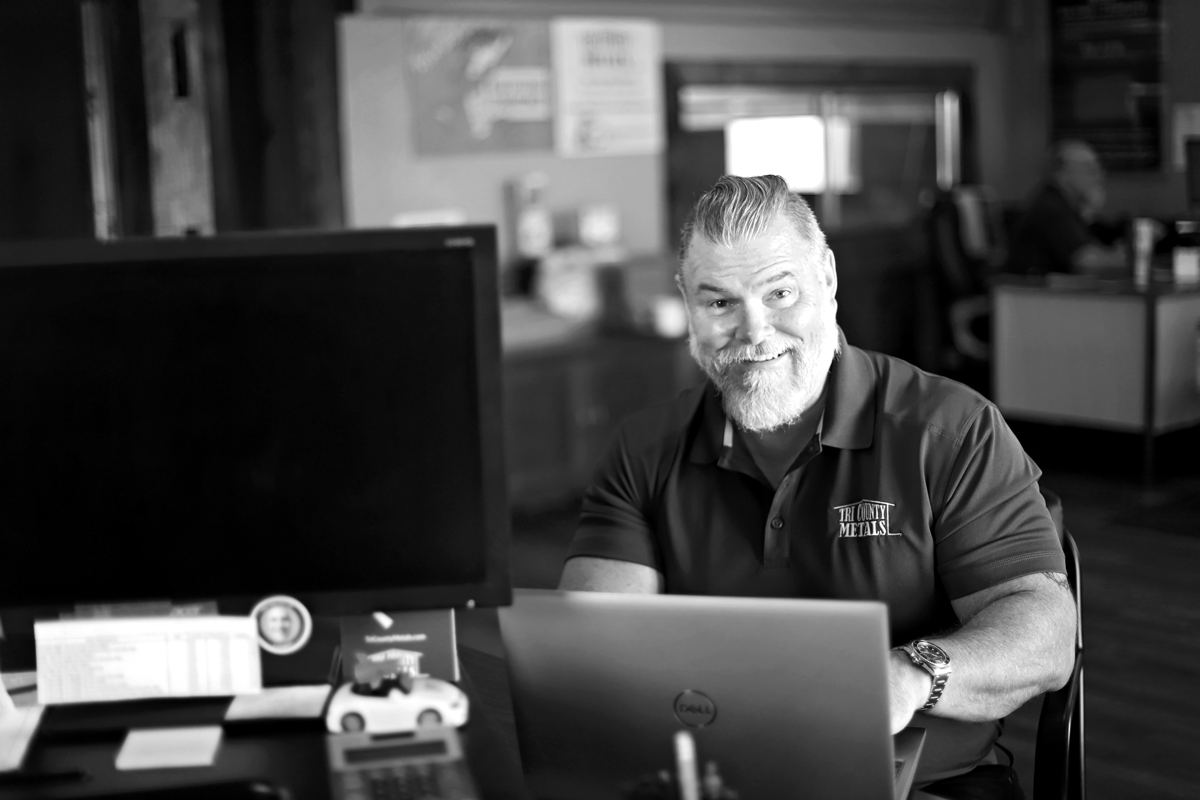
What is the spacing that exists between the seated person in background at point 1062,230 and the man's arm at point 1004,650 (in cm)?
538

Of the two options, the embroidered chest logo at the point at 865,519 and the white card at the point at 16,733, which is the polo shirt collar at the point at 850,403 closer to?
the embroidered chest logo at the point at 865,519

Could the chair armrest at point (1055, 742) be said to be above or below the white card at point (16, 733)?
below

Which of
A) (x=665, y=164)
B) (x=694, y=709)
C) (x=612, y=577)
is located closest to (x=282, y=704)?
(x=694, y=709)

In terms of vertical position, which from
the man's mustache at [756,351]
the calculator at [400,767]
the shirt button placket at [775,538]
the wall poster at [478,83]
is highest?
the wall poster at [478,83]

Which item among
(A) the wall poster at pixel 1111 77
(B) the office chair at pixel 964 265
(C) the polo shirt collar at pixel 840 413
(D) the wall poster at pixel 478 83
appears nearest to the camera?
(C) the polo shirt collar at pixel 840 413

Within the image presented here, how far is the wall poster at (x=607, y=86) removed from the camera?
19.6 feet

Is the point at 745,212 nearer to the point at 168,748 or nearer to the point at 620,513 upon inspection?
the point at 620,513

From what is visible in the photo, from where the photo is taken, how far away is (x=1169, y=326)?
5.74 meters

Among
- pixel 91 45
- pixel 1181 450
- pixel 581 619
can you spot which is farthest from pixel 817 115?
pixel 581 619

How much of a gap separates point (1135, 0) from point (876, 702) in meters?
8.46

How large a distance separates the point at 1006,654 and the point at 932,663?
128mm

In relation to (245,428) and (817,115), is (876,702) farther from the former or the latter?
(817,115)

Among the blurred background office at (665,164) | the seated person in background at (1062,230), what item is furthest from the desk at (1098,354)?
the seated person in background at (1062,230)

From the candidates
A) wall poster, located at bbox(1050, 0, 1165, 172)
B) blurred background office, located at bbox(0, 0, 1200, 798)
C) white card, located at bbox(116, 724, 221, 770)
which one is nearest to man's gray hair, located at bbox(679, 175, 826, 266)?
white card, located at bbox(116, 724, 221, 770)
